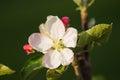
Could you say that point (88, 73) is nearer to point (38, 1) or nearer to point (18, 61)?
point (18, 61)

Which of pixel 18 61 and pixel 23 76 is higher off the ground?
pixel 18 61

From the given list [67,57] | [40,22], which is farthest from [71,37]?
[40,22]

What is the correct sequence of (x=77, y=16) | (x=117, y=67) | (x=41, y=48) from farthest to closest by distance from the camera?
(x=77, y=16) < (x=117, y=67) < (x=41, y=48)

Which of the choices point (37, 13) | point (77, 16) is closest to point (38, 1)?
point (37, 13)

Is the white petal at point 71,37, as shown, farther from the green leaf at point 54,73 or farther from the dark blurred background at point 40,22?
the dark blurred background at point 40,22

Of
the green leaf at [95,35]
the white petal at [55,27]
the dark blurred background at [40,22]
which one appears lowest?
the green leaf at [95,35]

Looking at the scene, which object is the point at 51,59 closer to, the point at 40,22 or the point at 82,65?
the point at 82,65

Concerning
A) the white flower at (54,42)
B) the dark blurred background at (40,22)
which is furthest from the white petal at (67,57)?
the dark blurred background at (40,22)
